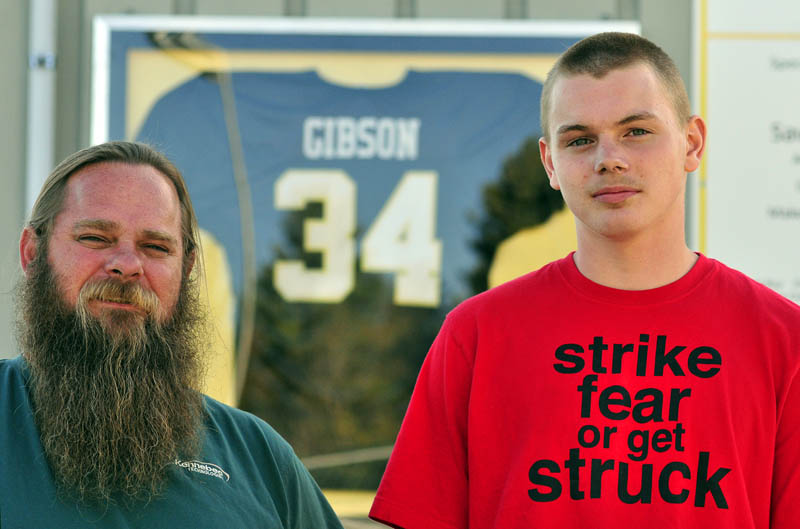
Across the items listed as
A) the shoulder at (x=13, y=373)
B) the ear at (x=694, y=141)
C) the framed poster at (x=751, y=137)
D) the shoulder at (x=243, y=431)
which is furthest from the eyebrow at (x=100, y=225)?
the framed poster at (x=751, y=137)

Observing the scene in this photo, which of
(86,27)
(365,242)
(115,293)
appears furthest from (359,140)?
(115,293)

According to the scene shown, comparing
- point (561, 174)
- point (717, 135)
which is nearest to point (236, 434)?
point (561, 174)

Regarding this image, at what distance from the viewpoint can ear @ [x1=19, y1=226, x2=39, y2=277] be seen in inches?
95.3

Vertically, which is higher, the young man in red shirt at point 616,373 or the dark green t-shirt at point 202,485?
the young man in red shirt at point 616,373

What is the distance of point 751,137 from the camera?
378cm

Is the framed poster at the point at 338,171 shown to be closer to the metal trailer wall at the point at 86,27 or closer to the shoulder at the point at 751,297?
the metal trailer wall at the point at 86,27

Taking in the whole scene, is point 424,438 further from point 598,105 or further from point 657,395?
point 598,105

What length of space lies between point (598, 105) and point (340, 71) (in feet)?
7.02

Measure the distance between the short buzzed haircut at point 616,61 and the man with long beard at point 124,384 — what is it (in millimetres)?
1033

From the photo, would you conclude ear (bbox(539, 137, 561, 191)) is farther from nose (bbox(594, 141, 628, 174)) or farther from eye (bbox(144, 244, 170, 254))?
eye (bbox(144, 244, 170, 254))

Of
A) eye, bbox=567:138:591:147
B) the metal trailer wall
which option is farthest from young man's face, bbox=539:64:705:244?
the metal trailer wall

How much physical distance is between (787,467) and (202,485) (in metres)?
1.26

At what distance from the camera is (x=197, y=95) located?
3.86m

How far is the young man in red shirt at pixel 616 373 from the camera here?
1.75 metres
